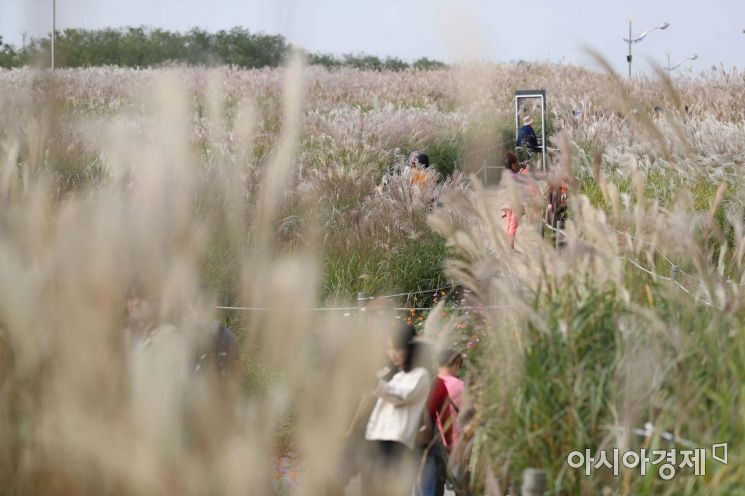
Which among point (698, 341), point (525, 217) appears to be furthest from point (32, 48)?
point (525, 217)

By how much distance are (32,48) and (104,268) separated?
68 centimetres

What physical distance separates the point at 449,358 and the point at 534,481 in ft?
6.16

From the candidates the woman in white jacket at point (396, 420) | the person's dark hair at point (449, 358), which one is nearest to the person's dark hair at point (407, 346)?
the woman in white jacket at point (396, 420)

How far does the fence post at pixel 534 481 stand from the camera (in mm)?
3979

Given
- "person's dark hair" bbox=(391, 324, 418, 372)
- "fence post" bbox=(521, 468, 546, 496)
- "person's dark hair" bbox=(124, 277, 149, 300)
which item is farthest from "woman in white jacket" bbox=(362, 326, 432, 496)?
"person's dark hair" bbox=(124, 277, 149, 300)

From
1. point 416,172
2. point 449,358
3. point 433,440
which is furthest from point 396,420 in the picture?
point 416,172

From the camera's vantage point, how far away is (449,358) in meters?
5.84

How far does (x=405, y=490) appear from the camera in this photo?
4.23 meters

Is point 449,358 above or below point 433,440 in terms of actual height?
above

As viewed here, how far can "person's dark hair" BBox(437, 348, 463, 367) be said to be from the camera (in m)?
5.83

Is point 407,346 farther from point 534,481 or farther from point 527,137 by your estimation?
point 527,137

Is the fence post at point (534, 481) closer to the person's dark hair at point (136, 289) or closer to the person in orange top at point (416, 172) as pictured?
the person's dark hair at point (136, 289)

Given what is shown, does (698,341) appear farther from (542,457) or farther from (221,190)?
(221,190)

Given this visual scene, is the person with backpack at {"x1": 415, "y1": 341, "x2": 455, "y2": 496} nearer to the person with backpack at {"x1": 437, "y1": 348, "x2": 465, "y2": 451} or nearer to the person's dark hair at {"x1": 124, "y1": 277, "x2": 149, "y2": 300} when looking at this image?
the person with backpack at {"x1": 437, "y1": 348, "x2": 465, "y2": 451}
